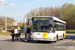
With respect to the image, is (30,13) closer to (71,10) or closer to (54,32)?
(71,10)

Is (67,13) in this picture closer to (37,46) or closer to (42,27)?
(42,27)

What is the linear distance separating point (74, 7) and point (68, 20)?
18.1 feet

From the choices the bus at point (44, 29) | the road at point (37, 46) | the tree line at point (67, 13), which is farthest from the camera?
the tree line at point (67, 13)

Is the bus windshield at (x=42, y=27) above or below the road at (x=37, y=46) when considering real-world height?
above

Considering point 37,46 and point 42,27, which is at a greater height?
point 42,27

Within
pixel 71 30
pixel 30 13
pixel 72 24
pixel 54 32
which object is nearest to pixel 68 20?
pixel 72 24

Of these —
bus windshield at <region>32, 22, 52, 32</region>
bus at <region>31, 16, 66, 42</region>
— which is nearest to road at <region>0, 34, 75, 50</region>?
bus at <region>31, 16, 66, 42</region>

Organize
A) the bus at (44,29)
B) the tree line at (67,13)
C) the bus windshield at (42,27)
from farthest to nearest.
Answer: the tree line at (67,13)
the bus windshield at (42,27)
the bus at (44,29)

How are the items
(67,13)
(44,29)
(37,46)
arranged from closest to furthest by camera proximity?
(37,46) → (44,29) → (67,13)

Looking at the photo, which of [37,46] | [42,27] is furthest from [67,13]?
[37,46]

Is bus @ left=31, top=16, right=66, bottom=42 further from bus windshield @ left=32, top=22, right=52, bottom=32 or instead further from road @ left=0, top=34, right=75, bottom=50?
road @ left=0, top=34, right=75, bottom=50

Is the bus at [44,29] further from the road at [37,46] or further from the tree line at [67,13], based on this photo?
the tree line at [67,13]

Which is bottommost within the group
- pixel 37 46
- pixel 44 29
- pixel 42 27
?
pixel 37 46

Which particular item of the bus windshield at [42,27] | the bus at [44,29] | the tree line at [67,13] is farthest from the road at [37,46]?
the tree line at [67,13]
